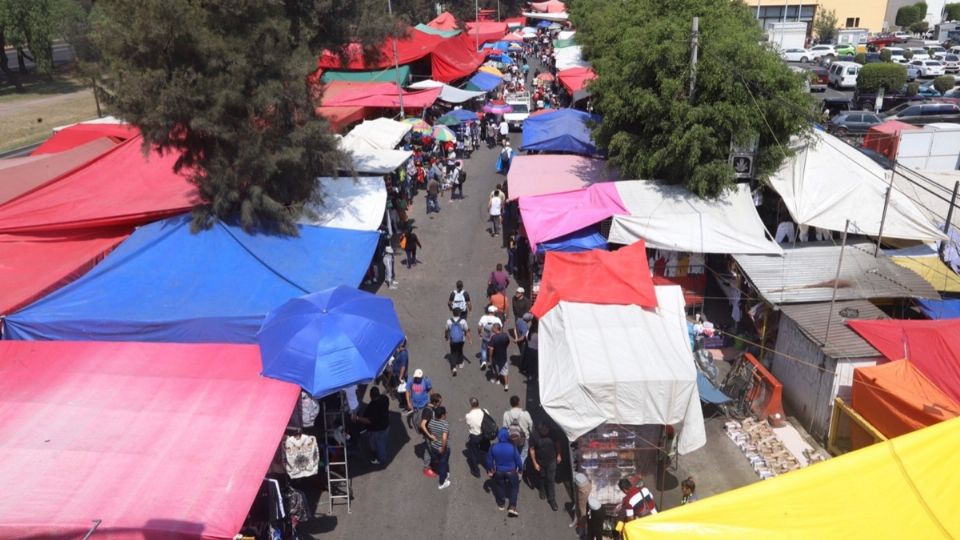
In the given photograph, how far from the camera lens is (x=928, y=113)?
2780 centimetres

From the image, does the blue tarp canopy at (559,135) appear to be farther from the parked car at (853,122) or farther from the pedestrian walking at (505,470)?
the pedestrian walking at (505,470)

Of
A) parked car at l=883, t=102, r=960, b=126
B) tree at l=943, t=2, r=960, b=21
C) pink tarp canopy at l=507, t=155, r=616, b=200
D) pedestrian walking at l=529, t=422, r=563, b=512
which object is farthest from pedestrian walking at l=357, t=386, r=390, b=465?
tree at l=943, t=2, r=960, b=21

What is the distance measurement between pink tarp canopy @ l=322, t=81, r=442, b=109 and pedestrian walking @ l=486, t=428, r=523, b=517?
1948 centimetres

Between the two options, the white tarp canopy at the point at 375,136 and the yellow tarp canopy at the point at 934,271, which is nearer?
the yellow tarp canopy at the point at 934,271

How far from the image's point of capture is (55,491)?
659 cm

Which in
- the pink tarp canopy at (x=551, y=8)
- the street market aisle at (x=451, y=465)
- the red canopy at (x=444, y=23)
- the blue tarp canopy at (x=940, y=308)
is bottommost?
the street market aisle at (x=451, y=465)

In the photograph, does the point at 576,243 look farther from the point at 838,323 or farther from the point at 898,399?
the point at 898,399

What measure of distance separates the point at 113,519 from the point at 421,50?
3065 cm

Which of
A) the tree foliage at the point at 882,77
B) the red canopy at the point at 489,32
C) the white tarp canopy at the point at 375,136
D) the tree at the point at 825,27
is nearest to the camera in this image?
the white tarp canopy at the point at 375,136

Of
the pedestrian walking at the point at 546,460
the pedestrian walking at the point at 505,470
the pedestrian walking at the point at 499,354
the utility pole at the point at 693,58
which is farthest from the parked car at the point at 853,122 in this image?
the pedestrian walking at the point at 505,470

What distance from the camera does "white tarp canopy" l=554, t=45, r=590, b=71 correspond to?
3678 centimetres

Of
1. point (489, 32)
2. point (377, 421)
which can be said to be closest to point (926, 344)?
point (377, 421)

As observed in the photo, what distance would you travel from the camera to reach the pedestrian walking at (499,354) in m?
11.5

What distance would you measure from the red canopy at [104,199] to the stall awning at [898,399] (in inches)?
473
